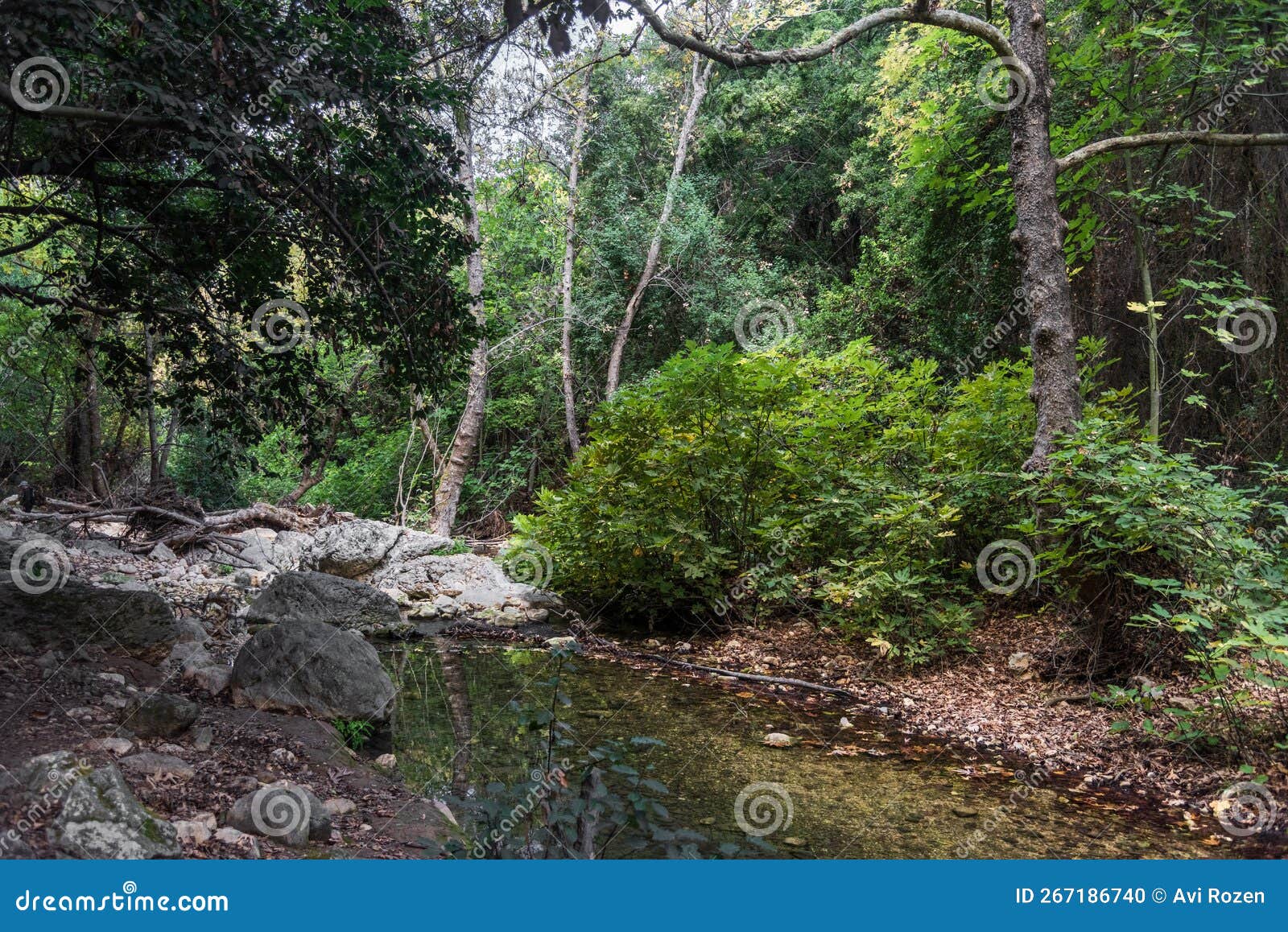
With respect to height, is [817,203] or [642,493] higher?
[817,203]

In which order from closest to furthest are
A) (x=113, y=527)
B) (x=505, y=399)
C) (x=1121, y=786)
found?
1. (x=1121, y=786)
2. (x=113, y=527)
3. (x=505, y=399)

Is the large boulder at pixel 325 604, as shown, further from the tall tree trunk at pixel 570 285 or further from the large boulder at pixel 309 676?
the tall tree trunk at pixel 570 285

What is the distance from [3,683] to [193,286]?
3.01 meters

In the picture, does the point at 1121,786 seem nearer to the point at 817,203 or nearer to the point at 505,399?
the point at 505,399

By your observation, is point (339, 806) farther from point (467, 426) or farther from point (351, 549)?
point (467, 426)


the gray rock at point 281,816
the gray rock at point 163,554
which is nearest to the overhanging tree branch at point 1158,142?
the gray rock at point 281,816

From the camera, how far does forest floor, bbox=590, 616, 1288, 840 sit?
414cm

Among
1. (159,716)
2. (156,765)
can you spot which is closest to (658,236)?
(159,716)

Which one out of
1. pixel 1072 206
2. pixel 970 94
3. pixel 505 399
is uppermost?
pixel 970 94

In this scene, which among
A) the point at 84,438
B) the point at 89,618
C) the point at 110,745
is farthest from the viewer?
the point at 84,438

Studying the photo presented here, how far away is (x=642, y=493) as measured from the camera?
26.1 ft

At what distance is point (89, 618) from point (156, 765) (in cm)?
196

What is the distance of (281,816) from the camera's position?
296 cm

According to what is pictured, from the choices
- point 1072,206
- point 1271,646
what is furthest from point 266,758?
point 1072,206
